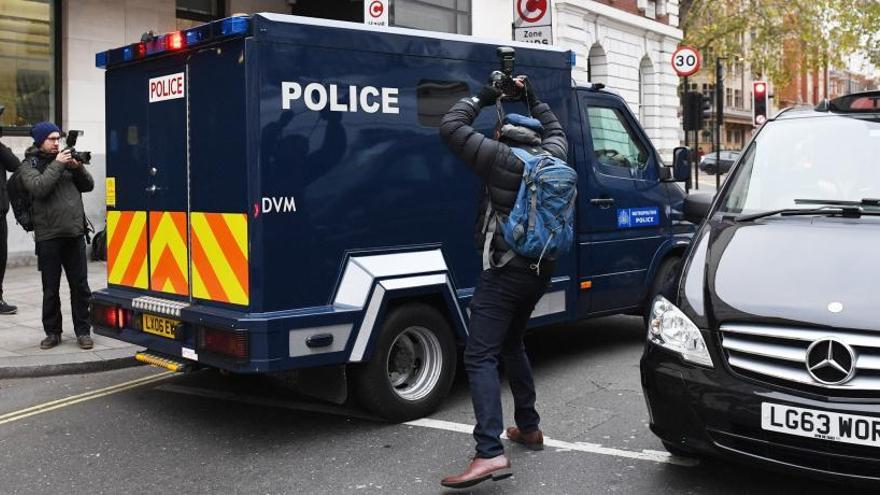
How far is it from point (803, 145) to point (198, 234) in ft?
10.9

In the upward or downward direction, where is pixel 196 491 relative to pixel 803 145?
downward

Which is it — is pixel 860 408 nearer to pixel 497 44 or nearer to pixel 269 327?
pixel 269 327

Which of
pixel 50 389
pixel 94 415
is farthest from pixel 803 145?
pixel 50 389

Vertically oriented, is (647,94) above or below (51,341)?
above

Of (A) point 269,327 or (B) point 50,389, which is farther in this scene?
(B) point 50,389

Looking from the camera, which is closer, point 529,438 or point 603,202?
point 529,438

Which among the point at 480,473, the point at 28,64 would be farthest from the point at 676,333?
the point at 28,64

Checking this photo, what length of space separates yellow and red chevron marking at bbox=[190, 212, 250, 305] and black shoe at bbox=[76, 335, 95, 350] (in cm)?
256

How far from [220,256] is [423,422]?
60.4 inches

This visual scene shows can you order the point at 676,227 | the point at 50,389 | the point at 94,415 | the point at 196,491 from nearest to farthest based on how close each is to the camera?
the point at 196,491 → the point at 94,415 → the point at 50,389 → the point at 676,227

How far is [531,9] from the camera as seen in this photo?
10.5 metres

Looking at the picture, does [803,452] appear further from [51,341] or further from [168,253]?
[51,341]

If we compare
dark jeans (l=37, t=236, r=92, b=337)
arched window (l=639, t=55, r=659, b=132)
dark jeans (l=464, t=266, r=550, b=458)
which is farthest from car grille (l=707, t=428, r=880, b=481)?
arched window (l=639, t=55, r=659, b=132)

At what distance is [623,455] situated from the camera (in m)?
4.69
